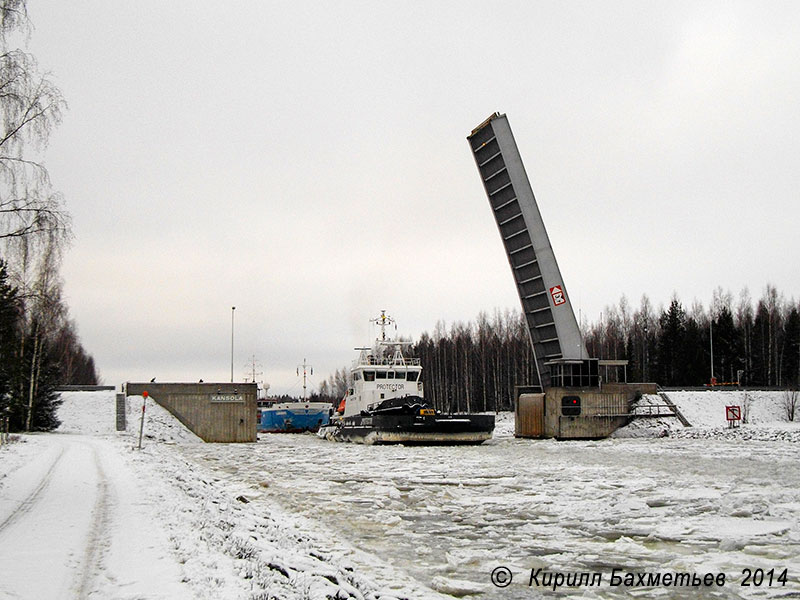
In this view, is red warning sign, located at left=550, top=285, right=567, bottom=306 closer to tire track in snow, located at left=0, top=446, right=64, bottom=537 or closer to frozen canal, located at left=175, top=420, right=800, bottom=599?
frozen canal, located at left=175, top=420, right=800, bottom=599

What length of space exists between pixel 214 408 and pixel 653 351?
1775 inches

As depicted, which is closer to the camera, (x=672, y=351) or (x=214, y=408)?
(x=214, y=408)

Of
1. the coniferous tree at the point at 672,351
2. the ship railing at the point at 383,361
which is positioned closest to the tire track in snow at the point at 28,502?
the ship railing at the point at 383,361

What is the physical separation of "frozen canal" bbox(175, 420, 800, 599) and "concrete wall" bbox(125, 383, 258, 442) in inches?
584

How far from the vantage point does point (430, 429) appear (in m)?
26.5

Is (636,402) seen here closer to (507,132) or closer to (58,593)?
(507,132)

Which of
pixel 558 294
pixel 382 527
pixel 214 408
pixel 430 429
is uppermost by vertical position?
pixel 558 294

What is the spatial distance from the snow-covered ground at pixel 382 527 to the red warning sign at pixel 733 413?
15.6 m

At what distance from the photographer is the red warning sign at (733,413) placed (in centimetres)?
3123

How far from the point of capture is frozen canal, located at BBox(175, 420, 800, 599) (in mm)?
6605

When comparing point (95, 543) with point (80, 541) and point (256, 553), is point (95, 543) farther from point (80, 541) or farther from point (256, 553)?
point (256, 553)

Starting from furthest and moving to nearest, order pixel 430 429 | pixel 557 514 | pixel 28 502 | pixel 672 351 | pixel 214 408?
1. pixel 672 351
2. pixel 214 408
3. pixel 430 429
4. pixel 557 514
5. pixel 28 502

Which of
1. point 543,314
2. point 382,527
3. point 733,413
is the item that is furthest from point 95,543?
point 733,413

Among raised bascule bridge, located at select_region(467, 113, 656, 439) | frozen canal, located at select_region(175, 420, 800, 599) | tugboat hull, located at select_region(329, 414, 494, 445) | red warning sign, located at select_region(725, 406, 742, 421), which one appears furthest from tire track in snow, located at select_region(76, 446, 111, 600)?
red warning sign, located at select_region(725, 406, 742, 421)
